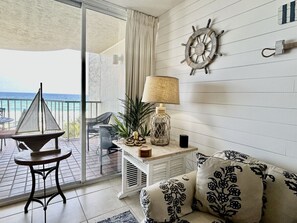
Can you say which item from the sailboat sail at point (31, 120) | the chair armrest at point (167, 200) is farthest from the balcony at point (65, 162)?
the chair armrest at point (167, 200)

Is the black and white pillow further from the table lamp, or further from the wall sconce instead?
the wall sconce

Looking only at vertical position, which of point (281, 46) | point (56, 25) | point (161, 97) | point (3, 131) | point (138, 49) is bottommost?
point (3, 131)

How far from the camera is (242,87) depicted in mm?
1587

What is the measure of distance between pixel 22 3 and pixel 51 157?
1832 mm

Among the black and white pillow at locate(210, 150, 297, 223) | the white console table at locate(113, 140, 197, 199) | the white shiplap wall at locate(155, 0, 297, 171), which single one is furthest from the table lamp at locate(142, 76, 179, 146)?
the black and white pillow at locate(210, 150, 297, 223)

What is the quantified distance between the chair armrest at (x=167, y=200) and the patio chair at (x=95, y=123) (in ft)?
4.91

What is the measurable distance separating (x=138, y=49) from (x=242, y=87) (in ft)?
5.00

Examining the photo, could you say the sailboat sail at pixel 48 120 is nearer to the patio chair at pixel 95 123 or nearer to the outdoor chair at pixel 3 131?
the patio chair at pixel 95 123

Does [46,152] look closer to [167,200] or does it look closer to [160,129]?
[160,129]

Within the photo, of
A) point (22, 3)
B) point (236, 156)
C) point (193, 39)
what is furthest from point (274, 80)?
point (22, 3)

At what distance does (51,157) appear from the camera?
1724mm

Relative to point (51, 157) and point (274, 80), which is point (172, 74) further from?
point (51, 157)

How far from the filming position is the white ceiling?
2.22m

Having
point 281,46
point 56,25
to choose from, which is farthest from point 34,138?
point 281,46
